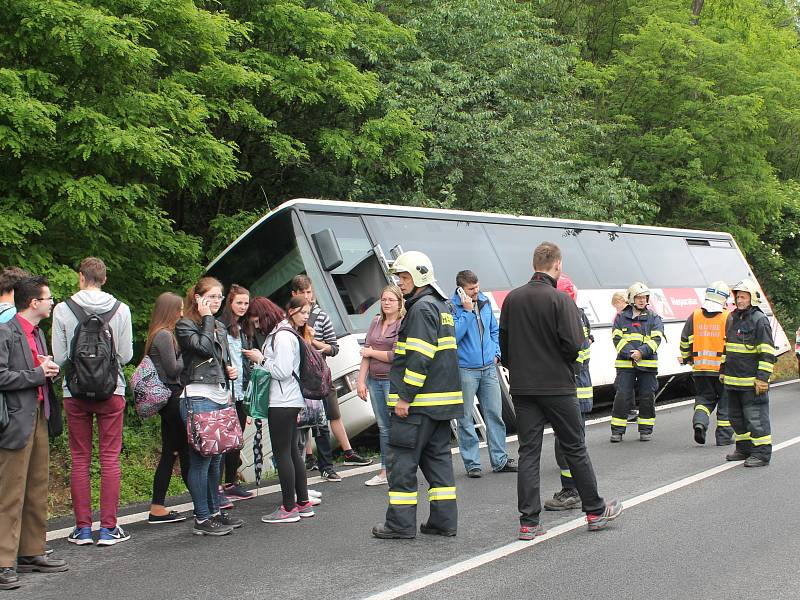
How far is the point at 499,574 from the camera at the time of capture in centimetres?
516

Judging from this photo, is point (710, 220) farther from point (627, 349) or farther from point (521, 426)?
point (521, 426)

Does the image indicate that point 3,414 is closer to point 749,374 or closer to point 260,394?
point 260,394

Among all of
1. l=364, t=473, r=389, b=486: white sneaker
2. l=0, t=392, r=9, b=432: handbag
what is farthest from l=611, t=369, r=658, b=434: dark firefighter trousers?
l=0, t=392, r=9, b=432: handbag

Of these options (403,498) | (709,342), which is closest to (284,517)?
(403,498)

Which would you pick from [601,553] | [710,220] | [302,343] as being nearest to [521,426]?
[601,553]

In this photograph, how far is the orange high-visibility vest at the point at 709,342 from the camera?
10188 mm

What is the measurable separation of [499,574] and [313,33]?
35.7 ft

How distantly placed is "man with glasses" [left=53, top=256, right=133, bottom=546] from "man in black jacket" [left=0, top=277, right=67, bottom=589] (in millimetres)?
299

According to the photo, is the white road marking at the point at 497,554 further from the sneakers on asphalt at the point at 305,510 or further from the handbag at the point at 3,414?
the handbag at the point at 3,414

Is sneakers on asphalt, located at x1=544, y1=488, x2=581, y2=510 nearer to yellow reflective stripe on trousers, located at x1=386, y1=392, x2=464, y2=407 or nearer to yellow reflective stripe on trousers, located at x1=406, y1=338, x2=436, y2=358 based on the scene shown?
yellow reflective stripe on trousers, located at x1=386, y1=392, x2=464, y2=407

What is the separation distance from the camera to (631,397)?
10.7 metres

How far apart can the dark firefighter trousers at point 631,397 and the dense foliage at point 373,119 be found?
5766 mm

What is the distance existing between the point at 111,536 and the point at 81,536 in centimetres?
21

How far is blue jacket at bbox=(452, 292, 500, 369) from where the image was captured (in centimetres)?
838
